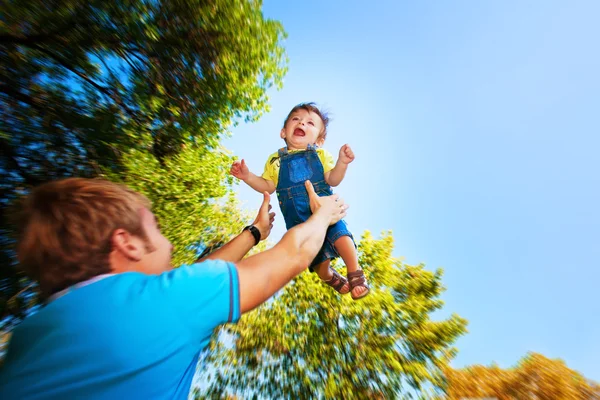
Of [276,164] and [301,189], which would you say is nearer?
[301,189]

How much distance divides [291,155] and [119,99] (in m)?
4.36

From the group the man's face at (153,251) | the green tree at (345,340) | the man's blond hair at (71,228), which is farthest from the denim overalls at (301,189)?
the green tree at (345,340)

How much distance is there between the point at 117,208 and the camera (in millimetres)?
1561

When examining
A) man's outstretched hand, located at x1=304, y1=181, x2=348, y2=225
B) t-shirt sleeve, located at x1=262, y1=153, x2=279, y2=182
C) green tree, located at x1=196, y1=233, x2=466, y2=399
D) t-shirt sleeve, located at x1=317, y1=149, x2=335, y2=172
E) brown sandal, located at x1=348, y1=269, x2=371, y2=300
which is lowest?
green tree, located at x1=196, y1=233, x2=466, y2=399

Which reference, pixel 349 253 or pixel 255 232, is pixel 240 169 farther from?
pixel 349 253

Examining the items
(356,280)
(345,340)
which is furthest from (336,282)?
(345,340)

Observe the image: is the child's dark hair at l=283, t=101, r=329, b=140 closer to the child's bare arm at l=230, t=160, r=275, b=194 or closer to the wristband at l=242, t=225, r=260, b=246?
the child's bare arm at l=230, t=160, r=275, b=194

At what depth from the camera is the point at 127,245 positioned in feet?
4.93

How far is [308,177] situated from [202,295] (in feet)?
8.17

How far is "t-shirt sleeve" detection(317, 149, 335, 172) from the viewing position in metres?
3.56

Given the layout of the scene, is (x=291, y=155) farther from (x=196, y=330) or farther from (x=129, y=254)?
(x=196, y=330)

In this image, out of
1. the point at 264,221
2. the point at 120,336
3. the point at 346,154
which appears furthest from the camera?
the point at 346,154

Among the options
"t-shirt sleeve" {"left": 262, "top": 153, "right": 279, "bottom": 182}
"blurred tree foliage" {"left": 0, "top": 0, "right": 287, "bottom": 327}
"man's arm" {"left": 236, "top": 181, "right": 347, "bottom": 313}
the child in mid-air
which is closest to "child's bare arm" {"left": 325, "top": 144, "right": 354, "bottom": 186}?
the child in mid-air

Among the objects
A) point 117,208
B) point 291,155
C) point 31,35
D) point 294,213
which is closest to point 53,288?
point 117,208
